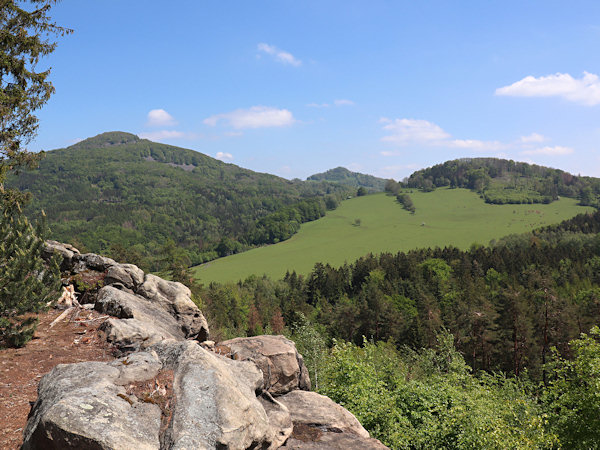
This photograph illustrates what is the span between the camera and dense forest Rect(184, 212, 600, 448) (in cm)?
→ 2145

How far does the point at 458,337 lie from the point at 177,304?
57.8 meters

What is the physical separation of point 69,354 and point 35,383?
→ 220 cm

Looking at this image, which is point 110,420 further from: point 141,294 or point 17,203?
point 17,203

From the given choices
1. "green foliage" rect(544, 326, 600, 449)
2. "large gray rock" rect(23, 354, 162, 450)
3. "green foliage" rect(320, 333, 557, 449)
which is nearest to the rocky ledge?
"large gray rock" rect(23, 354, 162, 450)

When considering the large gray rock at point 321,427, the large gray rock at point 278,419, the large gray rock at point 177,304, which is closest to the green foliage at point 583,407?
the large gray rock at point 321,427

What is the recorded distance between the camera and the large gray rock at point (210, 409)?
9.35m

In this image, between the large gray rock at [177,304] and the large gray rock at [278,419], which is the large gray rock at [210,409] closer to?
the large gray rock at [278,419]

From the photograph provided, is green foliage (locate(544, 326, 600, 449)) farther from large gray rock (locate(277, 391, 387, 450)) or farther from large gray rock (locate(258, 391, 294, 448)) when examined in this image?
large gray rock (locate(258, 391, 294, 448))

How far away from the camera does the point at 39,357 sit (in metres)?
15.1

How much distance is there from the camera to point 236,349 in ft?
59.2

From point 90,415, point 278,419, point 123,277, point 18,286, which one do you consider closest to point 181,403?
point 90,415

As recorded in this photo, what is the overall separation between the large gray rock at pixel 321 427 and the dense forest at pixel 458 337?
5.36 m

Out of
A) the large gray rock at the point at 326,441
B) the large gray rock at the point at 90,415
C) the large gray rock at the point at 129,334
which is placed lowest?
the large gray rock at the point at 326,441

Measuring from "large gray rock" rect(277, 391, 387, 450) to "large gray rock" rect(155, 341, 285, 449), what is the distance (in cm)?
137
